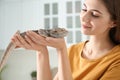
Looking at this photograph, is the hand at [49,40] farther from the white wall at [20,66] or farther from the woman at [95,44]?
the white wall at [20,66]

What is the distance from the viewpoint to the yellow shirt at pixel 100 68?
38.8 inches

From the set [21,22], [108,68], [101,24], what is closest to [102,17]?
[101,24]

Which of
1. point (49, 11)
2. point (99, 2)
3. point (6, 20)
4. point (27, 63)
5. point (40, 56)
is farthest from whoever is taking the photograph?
point (27, 63)

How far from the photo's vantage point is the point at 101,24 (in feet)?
3.32

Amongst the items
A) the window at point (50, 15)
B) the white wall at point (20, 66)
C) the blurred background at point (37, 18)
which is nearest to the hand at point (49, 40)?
the blurred background at point (37, 18)

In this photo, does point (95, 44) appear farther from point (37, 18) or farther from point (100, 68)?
point (37, 18)

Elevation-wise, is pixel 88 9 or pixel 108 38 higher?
pixel 88 9

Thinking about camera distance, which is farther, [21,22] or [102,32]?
[21,22]

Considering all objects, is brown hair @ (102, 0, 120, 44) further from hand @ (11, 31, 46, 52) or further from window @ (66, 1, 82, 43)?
window @ (66, 1, 82, 43)

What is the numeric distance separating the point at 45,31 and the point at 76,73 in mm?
193

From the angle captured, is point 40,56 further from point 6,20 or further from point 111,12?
point 6,20

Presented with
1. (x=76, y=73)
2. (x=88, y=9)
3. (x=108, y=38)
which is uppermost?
(x=88, y=9)

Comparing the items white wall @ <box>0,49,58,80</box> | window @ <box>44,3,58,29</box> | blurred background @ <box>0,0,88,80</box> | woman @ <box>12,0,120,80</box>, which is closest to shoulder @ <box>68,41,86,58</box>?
woman @ <box>12,0,120,80</box>

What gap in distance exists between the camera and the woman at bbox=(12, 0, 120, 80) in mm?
994
